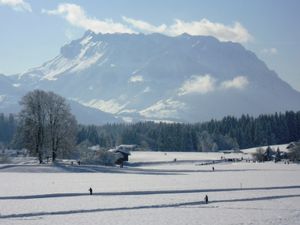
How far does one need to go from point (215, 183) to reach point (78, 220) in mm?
30384

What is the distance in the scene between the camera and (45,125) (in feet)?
306

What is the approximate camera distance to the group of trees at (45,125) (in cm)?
9112

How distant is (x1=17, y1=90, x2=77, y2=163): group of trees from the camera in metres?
91.1

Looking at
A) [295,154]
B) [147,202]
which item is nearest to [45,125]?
[147,202]

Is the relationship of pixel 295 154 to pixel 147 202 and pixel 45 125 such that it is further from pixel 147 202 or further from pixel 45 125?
pixel 147 202

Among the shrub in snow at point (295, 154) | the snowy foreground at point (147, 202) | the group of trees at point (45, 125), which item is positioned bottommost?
the snowy foreground at point (147, 202)

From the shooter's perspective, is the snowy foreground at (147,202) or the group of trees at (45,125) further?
the group of trees at (45,125)

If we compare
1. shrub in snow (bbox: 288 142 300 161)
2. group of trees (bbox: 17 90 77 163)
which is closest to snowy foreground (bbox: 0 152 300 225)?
group of trees (bbox: 17 90 77 163)

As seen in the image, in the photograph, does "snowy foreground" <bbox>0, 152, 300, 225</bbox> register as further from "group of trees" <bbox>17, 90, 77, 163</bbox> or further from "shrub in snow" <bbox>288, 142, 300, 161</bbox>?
"shrub in snow" <bbox>288, 142, 300, 161</bbox>

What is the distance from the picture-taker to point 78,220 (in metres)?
36.4

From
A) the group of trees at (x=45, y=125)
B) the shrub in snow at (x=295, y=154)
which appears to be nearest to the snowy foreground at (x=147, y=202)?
the group of trees at (x=45, y=125)

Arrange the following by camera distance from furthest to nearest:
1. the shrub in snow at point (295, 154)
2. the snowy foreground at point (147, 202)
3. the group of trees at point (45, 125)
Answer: the shrub in snow at point (295, 154), the group of trees at point (45, 125), the snowy foreground at point (147, 202)

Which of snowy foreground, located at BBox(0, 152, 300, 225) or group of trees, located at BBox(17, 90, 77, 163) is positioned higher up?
group of trees, located at BBox(17, 90, 77, 163)

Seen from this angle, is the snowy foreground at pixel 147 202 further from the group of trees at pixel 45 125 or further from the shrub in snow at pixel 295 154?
the shrub in snow at pixel 295 154
